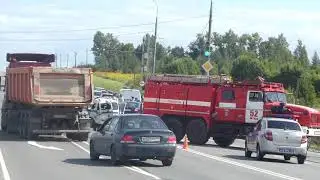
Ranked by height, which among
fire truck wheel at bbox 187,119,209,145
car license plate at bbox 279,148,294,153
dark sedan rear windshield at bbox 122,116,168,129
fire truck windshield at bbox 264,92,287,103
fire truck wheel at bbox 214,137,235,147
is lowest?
fire truck wheel at bbox 214,137,235,147

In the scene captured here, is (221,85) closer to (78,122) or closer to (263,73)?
(78,122)

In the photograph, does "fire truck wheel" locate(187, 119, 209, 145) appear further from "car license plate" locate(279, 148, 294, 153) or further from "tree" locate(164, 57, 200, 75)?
"tree" locate(164, 57, 200, 75)

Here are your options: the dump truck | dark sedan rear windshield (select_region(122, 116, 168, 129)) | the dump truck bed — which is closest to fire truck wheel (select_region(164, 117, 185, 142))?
the dump truck

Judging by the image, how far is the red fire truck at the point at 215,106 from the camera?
32.5 m

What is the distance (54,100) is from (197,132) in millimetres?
6869

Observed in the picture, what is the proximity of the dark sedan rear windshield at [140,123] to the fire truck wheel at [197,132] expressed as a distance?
1274cm

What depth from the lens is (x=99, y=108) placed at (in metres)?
42.7

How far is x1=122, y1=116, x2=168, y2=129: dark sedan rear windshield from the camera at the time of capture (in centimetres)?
2053

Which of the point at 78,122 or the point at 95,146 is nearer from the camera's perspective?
the point at 95,146

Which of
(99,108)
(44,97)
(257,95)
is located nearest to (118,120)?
(44,97)

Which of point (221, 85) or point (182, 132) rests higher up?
point (221, 85)

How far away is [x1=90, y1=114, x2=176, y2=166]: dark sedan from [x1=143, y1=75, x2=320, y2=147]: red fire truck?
12.2 m

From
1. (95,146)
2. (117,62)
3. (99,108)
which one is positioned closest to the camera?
(95,146)

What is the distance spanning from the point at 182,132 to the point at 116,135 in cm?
1402
